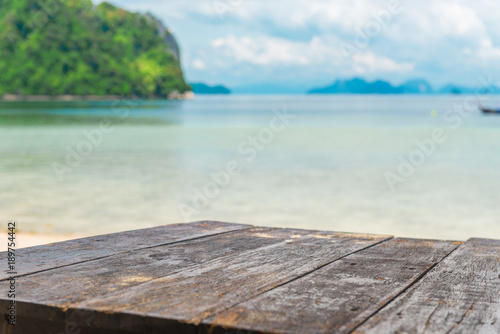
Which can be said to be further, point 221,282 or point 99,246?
point 99,246

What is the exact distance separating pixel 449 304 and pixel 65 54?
126m

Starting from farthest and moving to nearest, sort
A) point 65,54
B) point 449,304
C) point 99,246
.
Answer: point 65,54, point 99,246, point 449,304

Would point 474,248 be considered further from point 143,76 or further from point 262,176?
point 143,76

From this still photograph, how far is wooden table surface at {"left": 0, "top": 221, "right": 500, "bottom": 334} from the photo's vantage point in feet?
4.96

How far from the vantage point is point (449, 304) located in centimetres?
169

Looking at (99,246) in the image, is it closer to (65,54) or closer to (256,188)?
(256,188)

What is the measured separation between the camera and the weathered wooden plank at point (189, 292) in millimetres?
1517

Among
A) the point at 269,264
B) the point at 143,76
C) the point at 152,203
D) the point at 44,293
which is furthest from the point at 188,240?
the point at 143,76

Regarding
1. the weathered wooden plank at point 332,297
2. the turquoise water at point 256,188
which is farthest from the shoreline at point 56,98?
the weathered wooden plank at point 332,297

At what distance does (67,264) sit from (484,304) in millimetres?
1286

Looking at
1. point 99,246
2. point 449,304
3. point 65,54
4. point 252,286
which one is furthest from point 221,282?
point 65,54

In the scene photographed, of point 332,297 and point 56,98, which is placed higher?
point 332,297

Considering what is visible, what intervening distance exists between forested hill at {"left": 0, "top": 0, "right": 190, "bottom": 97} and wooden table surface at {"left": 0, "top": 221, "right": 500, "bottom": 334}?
118958 millimetres

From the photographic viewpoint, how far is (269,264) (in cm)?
216
